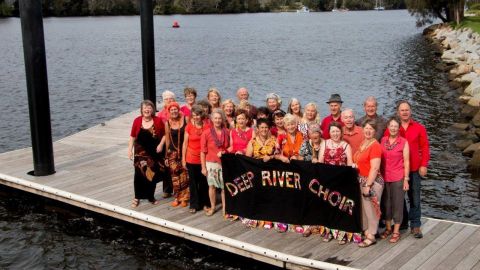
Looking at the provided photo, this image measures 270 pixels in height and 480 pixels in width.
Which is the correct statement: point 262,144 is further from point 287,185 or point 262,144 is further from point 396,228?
point 396,228

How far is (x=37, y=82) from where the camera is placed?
12109 millimetres

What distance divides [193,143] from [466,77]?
2376cm

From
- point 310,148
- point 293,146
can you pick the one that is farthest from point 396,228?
point 293,146

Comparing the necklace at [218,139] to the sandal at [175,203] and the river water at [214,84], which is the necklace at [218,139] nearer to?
the sandal at [175,203]

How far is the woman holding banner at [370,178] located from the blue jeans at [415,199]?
575mm

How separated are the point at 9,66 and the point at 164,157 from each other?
36680 millimetres

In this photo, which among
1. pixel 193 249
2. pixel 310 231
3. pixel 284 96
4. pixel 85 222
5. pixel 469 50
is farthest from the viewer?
pixel 469 50

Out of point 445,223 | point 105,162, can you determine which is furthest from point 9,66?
point 445,223

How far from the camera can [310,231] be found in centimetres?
923

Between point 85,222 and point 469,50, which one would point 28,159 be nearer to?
point 85,222

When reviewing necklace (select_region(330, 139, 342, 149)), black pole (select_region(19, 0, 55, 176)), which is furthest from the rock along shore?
black pole (select_region(19, 0, 55, 176))

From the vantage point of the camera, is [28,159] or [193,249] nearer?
[193,249]

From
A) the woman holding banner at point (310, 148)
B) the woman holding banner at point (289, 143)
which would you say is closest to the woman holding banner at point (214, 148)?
the woman holding banner at point (289, 143)

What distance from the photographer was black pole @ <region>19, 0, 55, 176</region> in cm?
1181
